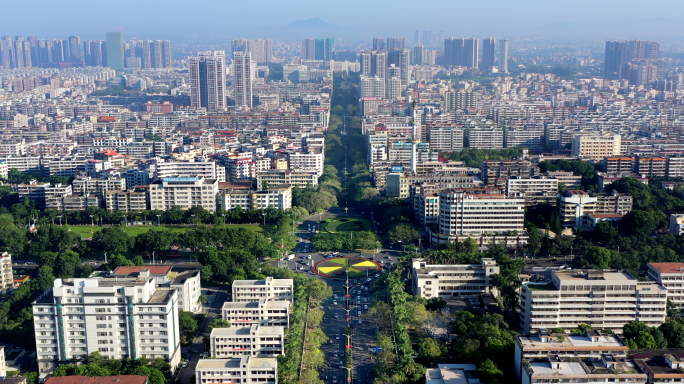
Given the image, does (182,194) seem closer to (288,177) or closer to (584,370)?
(288,177)

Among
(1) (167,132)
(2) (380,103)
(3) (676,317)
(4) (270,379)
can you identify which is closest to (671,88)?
(2) (380,103)

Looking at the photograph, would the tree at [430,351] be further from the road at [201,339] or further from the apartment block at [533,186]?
the apartment block at [533,186]

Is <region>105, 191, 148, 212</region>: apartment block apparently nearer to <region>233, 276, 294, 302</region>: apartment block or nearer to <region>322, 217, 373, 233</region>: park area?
<region>322, 217, 373, 233</region>: park area

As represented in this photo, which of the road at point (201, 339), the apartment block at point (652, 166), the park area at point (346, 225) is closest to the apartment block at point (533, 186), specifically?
the park area at point (346, 225)

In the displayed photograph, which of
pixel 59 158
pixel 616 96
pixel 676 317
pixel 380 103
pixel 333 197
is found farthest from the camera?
pixel 616 96

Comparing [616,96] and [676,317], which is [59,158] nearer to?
[676,317]

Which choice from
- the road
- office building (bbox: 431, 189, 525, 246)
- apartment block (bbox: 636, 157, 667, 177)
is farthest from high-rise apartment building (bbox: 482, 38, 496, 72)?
the road

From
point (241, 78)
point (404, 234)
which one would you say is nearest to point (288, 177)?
point (404, 234)
